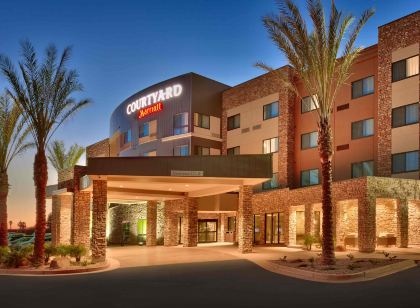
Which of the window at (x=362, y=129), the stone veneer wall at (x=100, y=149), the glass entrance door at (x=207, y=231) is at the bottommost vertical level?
the glass entrance door at (x=207, y=231)

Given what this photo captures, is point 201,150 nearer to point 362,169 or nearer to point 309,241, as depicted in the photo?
point 362,169

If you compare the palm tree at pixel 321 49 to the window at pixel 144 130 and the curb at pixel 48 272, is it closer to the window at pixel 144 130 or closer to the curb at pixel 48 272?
the curb at pixel 48 272

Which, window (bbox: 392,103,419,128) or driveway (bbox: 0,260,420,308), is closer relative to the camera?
driveway (bbox: 0,260,420,308)

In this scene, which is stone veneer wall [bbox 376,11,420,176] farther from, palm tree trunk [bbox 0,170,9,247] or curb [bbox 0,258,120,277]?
palm tree trunk [bbox 0,170,9,247]

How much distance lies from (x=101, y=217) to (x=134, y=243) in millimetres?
20546

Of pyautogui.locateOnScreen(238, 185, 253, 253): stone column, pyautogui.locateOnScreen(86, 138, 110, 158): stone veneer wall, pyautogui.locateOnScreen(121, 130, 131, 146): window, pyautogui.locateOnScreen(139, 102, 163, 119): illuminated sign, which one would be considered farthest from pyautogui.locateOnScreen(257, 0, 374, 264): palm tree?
pyautogui.locateOnScreen(86, 138, 110, 158): stone veneer wall

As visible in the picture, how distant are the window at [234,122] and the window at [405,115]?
17.6m

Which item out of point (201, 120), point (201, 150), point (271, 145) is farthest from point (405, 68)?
point (201, 150)

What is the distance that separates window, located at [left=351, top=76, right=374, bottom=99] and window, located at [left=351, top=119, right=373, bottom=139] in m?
2.11

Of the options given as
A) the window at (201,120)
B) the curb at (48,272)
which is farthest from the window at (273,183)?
the curb at (48,272)

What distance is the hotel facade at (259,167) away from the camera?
26172 mm

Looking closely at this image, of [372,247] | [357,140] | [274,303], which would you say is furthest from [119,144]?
[274,303]

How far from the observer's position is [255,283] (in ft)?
53.7

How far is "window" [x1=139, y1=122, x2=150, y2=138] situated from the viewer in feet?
170
